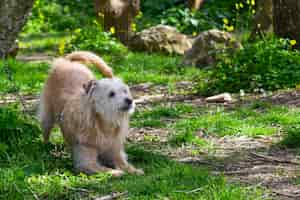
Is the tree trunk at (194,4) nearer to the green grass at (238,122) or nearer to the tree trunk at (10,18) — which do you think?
the green grass at (238,122)


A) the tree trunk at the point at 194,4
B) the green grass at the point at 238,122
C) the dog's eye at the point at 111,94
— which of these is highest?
the tree trunk at the point at 194,4

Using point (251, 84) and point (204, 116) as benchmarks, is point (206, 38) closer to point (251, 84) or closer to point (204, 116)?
point (251, 84)

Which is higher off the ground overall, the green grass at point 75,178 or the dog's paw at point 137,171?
the green grass at point 75,178

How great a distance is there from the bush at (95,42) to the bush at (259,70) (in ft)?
10.6

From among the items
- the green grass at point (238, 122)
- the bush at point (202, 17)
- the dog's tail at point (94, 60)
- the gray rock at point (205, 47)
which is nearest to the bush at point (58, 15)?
the bush at point (202, 17)

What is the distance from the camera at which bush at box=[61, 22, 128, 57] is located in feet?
40.7

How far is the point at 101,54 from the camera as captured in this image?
40.9ft

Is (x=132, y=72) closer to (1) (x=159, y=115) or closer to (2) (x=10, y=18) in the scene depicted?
(1) (x=159, y=115)

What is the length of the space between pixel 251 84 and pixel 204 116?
144 centimetres

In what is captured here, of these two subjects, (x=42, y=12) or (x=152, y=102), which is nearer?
(x=152, y=102)

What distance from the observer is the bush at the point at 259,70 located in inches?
367

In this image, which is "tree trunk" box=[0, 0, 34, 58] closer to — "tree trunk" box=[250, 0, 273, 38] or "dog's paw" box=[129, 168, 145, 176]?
"dog's paw" box=[129, 168, 145, 176]

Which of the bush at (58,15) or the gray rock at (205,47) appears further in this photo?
the bush at (58,15)

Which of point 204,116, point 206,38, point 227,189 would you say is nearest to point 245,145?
point 204,116
